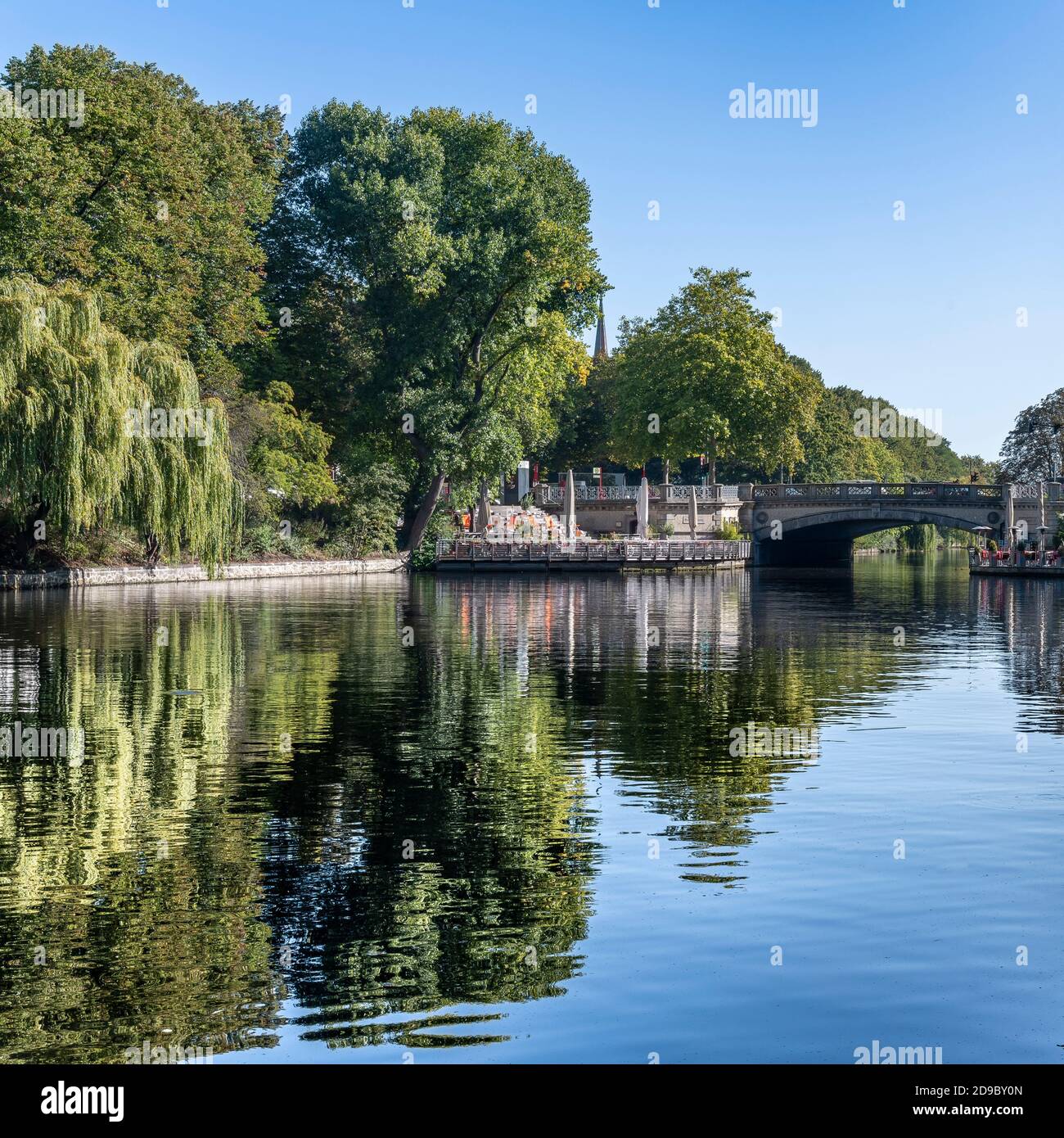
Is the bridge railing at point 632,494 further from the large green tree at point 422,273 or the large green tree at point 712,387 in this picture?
the large green tree at point 422,273

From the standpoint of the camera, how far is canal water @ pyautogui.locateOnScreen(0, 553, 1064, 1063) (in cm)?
959

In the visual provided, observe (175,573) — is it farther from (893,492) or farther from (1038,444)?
(1038,444)

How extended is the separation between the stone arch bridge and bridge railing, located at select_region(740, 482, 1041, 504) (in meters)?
0.05

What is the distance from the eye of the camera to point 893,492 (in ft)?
342

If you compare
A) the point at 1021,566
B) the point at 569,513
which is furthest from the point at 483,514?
the point at 1021,566

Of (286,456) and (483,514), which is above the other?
(286,456)

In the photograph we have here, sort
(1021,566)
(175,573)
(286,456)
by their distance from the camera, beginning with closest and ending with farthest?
(175,573) < (286,456) < (1021,566)

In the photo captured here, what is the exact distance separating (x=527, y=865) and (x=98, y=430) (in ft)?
129

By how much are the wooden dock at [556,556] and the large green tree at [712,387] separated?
683 inches
